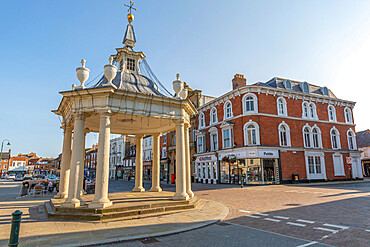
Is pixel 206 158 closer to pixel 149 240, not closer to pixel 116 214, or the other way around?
pixel 116 214

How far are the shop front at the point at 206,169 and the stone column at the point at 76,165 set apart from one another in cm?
2439

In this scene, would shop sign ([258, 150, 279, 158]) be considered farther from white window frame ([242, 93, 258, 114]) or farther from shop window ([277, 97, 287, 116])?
shop window ([277, 97, 287, 116])

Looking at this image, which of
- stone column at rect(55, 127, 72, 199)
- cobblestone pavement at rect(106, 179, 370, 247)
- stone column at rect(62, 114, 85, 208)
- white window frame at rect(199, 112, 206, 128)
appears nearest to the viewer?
cobblestone pavement at rect(106, 179, 370, 247)

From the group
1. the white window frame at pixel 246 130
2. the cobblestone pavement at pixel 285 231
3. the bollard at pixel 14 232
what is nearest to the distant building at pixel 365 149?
the white window frame at pixel 246 130

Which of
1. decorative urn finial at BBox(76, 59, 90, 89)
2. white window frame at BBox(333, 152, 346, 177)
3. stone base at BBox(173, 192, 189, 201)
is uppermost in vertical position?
decorative urn finial at BBox(76, 59, 90, 89)

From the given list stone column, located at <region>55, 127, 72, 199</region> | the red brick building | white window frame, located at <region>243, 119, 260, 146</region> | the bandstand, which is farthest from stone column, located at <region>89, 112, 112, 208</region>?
white window frame, located at <region>243, 119, 260, 146</region>

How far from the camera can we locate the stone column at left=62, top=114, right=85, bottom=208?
8789 mm

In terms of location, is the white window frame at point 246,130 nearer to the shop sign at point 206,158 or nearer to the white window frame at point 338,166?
the shop sign at point 206,158

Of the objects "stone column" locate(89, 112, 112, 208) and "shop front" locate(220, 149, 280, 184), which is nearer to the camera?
"stone column" locate(89, 112, 112, 208)

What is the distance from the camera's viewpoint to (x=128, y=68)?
42.7ft

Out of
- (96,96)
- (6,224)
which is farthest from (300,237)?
(6,224)

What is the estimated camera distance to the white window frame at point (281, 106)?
95.3 ft

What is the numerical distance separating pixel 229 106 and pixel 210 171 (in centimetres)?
996

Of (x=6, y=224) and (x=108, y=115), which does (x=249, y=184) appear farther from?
(x=6, y=224)
